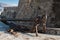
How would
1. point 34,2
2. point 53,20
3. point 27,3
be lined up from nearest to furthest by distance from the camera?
point 53,20 < point 34,2 < point 27,3

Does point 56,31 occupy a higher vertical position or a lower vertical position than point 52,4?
lower

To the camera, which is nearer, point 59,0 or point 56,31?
point 56,31

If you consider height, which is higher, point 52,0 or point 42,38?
point 52,0

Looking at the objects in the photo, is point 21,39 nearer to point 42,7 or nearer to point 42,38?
point 42,38

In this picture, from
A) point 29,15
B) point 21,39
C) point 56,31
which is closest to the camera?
point 21,39

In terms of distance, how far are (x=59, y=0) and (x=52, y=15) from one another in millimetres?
1189

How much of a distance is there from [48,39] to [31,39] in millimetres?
668

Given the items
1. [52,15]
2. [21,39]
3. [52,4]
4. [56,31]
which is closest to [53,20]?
[52,15]

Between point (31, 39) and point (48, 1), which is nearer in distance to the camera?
point (31, 39)

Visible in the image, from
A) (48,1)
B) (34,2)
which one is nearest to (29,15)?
(34,2)

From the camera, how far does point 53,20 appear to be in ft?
40.6

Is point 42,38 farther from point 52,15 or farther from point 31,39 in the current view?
point 52,15

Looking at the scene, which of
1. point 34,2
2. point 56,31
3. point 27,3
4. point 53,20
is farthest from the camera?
point 27,3

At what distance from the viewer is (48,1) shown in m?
12.8
